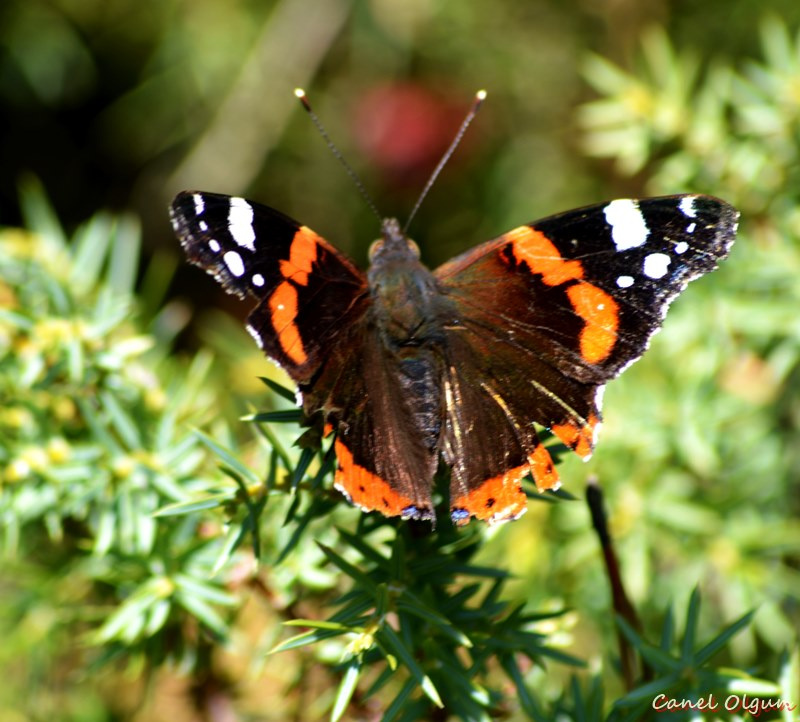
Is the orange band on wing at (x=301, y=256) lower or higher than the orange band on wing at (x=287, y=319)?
higher

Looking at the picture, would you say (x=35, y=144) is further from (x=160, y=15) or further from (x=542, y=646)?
(x=542, y=646)

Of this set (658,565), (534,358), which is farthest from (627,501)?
(534,358)

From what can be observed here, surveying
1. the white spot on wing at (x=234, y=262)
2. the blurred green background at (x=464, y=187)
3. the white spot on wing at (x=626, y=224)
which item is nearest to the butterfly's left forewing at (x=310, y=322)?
the white spot on wing at (x=234, y=262)

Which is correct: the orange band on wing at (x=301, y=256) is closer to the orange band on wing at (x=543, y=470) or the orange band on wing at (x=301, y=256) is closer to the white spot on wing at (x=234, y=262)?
the white spot on wing at (x=234, y=262)

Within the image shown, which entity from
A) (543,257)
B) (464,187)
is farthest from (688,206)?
(464,187)

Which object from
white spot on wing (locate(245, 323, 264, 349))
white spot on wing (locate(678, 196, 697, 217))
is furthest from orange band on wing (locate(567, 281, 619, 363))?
white spot on wing (locate(245, 323, 264, 349))
